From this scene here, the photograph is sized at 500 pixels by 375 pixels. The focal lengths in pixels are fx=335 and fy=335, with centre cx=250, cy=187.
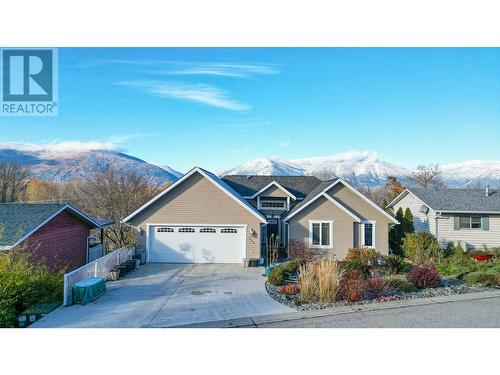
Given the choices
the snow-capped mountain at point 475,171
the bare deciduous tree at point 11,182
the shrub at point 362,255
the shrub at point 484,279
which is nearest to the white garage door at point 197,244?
the shrub at point 362,255

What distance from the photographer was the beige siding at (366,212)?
1736cm

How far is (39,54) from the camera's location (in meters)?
11.0

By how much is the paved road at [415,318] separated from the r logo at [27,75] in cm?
1113

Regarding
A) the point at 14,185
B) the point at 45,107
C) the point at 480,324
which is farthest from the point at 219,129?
the point at 480,324

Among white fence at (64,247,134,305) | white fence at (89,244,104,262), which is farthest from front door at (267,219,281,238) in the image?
white fence at (89,244,104,262)

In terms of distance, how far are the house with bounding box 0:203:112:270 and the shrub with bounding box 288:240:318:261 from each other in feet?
31.5

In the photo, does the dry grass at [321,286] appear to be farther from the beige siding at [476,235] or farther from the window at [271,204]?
the beige siding at [476,235]

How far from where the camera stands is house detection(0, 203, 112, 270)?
1148 cm

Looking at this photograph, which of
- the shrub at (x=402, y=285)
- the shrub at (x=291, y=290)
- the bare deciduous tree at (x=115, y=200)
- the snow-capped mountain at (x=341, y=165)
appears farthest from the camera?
the snow-capped mountain at (x=341, y=165)

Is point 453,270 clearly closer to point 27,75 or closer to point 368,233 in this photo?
point 368,233

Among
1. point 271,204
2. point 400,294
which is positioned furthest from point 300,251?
point 400,294

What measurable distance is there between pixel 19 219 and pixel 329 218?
13506 mm

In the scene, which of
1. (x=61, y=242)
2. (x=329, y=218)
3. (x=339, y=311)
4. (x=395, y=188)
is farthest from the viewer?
(x=395, y=188)

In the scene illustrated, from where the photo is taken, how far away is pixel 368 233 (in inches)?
689
